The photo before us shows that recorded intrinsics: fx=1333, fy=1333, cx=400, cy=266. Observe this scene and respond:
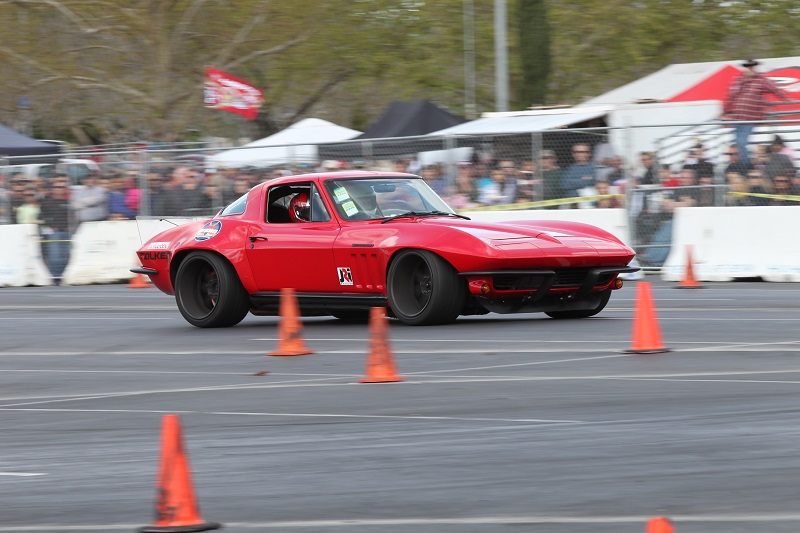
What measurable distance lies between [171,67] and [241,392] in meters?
33.7

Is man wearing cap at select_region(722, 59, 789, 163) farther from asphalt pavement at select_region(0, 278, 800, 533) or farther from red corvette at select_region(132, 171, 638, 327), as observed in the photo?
red corvette at select_region(132, 171, 638, 327)

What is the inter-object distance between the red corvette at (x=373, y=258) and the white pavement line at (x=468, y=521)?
6.07 meters

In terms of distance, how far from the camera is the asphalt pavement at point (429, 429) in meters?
5.26

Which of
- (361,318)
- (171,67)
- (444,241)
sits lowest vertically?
(361,318)

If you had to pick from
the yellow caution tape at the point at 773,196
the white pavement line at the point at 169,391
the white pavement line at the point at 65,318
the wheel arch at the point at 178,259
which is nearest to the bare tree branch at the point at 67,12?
the white pavement line at the point at 65,318

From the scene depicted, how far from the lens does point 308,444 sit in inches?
265

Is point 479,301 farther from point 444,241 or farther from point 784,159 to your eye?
point 784,159

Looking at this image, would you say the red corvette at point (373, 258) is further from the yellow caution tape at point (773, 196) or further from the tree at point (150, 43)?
the tree at point (150, 43)

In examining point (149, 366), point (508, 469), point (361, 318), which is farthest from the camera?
point (361, 318)

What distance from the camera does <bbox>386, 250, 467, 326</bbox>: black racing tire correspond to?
1123 centimetres

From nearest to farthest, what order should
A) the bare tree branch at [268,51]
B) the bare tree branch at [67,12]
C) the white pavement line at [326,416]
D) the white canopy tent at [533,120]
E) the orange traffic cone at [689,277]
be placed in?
the white pavement line at [326,416]
the orange traffic cone at [689,277]
the white canopy tent at [533,120]
the bare tree branch at [67,12]
the bare tree branch at [268,51]

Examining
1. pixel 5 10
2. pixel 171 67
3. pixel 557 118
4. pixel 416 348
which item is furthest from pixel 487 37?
pixel 416 348

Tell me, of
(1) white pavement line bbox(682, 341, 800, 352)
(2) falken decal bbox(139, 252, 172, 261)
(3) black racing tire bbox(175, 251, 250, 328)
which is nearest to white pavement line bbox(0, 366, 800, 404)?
(1) white pavement line bbox(682, 341, 800, 352)

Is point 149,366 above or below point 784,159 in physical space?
below
